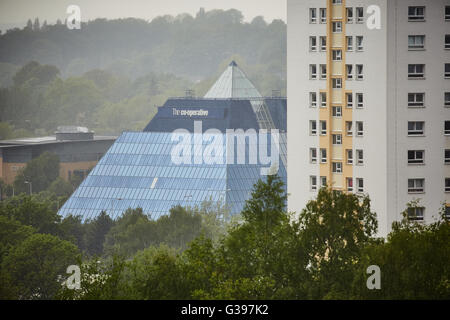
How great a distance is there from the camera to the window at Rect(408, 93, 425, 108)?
7262 centimetres

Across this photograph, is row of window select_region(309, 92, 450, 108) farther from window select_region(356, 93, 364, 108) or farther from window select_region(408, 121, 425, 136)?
window select_region(408, 121, 425, 136)

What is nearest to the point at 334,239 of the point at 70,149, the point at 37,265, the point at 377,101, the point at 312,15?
the point at 377,101

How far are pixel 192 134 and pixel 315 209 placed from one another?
80.2 metres

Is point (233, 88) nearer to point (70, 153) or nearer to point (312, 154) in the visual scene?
point (70, 153)

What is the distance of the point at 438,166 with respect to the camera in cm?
7244

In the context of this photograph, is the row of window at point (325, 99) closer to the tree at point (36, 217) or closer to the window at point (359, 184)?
the window at point (359, 184)

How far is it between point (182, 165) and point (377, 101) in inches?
2146

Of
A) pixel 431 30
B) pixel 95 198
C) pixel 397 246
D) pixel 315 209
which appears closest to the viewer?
pixel 397 246

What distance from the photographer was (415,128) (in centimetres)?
7288

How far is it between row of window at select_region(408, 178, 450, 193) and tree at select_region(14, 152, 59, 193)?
306 feet

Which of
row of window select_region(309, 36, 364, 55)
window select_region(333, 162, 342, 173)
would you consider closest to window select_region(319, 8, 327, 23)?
row of window select_region(309, 36, 364, 55)

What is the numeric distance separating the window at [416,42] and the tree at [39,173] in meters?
94.1

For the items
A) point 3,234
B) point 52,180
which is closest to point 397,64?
point 3,234
